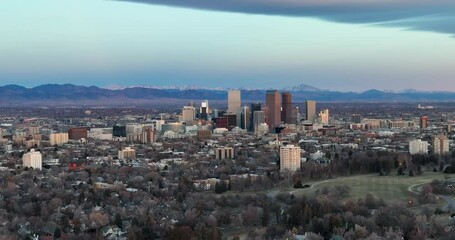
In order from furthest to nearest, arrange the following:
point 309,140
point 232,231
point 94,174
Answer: point 309,140 < point 94,174 < point 232,231

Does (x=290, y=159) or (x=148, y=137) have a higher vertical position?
(x=290, y=159)

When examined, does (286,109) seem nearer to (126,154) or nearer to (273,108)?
(273,108)

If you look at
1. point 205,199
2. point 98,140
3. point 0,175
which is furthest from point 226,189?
point 98,140

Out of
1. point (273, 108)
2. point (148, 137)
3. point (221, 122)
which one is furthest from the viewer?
point (273, 108)

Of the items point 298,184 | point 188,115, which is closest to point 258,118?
point 188,115

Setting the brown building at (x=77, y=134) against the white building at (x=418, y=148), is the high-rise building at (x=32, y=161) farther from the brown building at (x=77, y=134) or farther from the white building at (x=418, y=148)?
the brown building at (x=77, y=134)

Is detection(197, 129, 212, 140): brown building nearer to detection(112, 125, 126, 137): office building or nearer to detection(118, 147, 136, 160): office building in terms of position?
detection(112, 125, 126, 137): office building

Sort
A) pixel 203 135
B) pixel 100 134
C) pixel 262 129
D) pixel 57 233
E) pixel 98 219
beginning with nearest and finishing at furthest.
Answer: pixel 57 233 < pixel 98 219 < pixel 203 135 < pixel 100 134 < pixel 262 129

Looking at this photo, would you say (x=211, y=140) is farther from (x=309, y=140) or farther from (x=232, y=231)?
(x=232, y=231)
